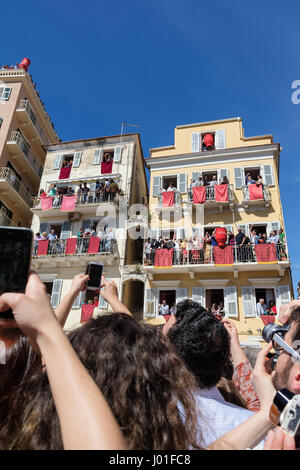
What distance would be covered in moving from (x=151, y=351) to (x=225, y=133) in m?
21.6

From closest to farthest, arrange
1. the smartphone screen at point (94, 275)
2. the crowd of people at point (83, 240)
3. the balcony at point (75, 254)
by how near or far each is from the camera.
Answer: the smartphone screen at point (94, 275), the balcony at point (75, 254), the crowd of people at point (83, 240)

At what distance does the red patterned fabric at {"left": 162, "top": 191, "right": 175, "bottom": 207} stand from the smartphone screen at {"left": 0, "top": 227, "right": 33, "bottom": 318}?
17905mm

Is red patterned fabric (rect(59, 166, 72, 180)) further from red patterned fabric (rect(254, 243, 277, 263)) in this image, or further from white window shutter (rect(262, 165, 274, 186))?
red patterned fabric (rect(254, 243, 277, 263))

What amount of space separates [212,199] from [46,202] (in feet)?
37.0

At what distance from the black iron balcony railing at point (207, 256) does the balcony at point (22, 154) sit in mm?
13422

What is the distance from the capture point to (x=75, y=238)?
19141 millimetres

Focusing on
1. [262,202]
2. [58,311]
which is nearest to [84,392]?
[58,311]

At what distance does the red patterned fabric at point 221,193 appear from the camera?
17913mm

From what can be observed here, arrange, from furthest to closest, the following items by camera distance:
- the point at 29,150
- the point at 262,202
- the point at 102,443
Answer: the point at 29,150, the point at 262,202, the point at 102,443

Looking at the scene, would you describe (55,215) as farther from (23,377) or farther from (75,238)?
(23,377)

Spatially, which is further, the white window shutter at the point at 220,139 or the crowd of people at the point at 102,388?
the white window shutter at the point at 220,139

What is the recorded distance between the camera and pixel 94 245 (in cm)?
1859

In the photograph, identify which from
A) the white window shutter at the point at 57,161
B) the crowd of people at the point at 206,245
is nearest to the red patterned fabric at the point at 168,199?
the crowd of people at the point at 206,245

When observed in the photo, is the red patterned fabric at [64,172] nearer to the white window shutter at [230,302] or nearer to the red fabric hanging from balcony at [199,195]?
the red fabric hanging from balcony at [199,195]
